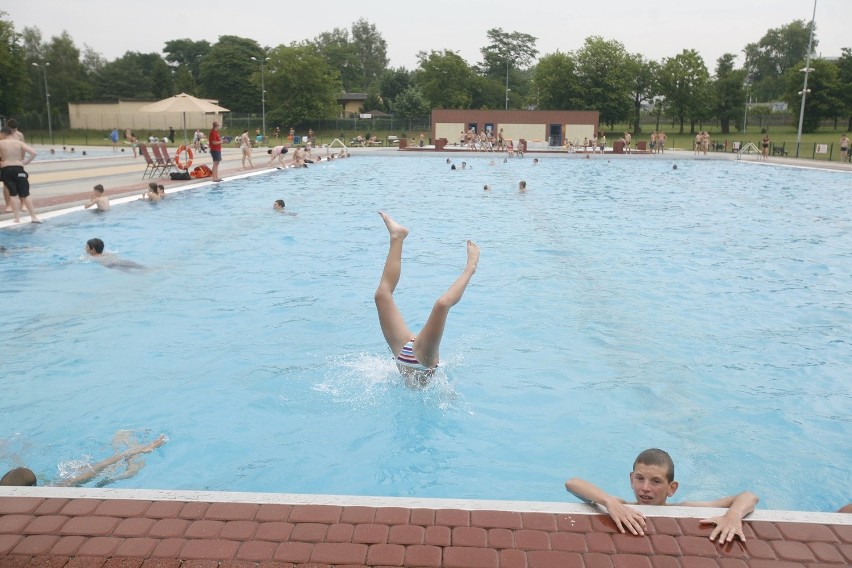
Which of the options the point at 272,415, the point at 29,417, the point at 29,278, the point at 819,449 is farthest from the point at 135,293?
the point at 819,449

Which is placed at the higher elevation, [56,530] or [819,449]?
[56,530]

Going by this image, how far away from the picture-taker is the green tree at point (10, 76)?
6119 centimetres

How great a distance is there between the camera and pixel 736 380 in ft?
19.5

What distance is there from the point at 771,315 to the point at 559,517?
613 cm

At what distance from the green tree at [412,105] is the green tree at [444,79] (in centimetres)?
775

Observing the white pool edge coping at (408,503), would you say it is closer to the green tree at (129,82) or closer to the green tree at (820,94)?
the green tree at (820,94)

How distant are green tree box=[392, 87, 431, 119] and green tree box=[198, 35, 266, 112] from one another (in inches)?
680

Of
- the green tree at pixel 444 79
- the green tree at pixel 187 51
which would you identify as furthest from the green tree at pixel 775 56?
the green tree at pixel 187 51

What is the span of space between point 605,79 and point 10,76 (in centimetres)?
5692

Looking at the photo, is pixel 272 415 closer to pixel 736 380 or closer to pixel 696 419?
pixel 696 419

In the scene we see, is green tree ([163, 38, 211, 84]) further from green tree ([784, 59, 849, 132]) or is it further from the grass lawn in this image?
green tree ([784, 59, 849, 132])

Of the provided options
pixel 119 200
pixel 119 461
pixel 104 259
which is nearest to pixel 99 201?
pixel 119 200

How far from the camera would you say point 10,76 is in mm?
62219

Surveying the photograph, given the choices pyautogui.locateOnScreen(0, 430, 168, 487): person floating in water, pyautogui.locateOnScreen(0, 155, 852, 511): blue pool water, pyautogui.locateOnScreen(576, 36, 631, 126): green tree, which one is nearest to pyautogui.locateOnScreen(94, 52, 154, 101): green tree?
pyautogui.locateOnScreen(576, 36, 631, 126): green tree
